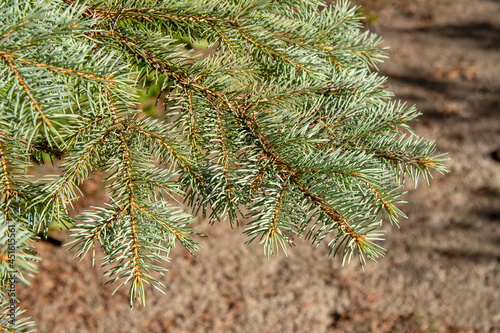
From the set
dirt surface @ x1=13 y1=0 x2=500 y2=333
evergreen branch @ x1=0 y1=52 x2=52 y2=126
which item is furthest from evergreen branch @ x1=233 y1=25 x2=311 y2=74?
dirt surface @ x1=13 y1=0 x2=500 y2=333

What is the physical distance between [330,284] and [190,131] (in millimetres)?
2077

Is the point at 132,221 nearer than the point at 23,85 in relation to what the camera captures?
No

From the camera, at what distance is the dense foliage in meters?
0.79

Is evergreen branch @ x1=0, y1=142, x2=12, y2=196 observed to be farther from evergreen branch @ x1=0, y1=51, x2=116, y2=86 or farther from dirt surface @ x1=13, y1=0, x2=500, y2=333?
dirt surface @ x1=13, y1=0, x2=500, y2=333

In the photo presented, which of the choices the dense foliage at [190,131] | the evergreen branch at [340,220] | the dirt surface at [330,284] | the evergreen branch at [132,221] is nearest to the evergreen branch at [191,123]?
the dense foliage at [190,131]

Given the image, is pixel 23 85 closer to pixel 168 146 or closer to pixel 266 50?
pixel 168 146

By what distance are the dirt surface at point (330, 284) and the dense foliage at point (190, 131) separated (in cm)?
180

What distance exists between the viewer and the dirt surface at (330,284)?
253cm

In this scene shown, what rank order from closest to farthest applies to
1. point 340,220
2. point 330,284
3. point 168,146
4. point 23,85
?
point 23,85 < point 340,220 < point 168,146 < point 330,284

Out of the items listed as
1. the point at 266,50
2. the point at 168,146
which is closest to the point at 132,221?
the point at 168,146

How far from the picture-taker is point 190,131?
97cm

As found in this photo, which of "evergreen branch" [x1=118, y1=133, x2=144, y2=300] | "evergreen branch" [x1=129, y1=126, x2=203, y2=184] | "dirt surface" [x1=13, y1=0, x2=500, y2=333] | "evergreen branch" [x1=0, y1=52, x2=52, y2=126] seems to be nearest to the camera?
"evergreen branch" [x1=0, y1=52, x2=52, y2=126]

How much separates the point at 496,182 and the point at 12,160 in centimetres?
351

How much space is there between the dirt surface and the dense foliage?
5.91ft
